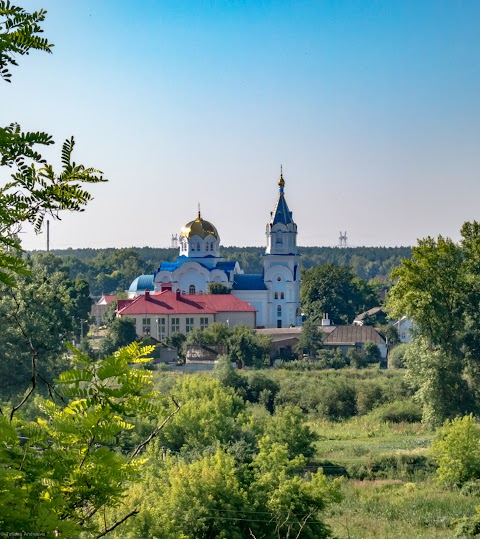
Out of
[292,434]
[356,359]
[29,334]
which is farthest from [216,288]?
[292,434]

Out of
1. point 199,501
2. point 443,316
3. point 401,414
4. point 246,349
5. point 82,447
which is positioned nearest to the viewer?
point 82,447

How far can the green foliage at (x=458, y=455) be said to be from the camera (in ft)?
94.2

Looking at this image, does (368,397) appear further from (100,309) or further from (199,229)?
(100,309)

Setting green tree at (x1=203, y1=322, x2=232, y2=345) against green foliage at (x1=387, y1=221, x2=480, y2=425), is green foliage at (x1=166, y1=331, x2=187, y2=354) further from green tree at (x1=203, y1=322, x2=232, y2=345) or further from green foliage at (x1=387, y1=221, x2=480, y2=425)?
green foliage at (x1=387, y1=221, x2=480, y2=425)

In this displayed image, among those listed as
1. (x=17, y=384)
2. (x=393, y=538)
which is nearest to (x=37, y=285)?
(x=17, y=384)

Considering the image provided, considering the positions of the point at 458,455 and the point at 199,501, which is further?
the point at 458,455

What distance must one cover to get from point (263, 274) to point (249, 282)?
1.31 meters

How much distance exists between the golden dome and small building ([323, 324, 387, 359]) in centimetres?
1742

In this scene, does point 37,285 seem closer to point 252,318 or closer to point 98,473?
point 252,318

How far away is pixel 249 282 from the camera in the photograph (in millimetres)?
80688

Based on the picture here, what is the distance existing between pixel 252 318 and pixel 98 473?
208 ft

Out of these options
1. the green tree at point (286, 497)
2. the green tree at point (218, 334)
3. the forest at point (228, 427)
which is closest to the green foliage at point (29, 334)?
the forest at point (228, 427)

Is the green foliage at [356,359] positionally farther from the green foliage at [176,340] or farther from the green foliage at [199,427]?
the green foliage at [199,427]

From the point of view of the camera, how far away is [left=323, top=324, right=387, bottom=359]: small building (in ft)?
218
